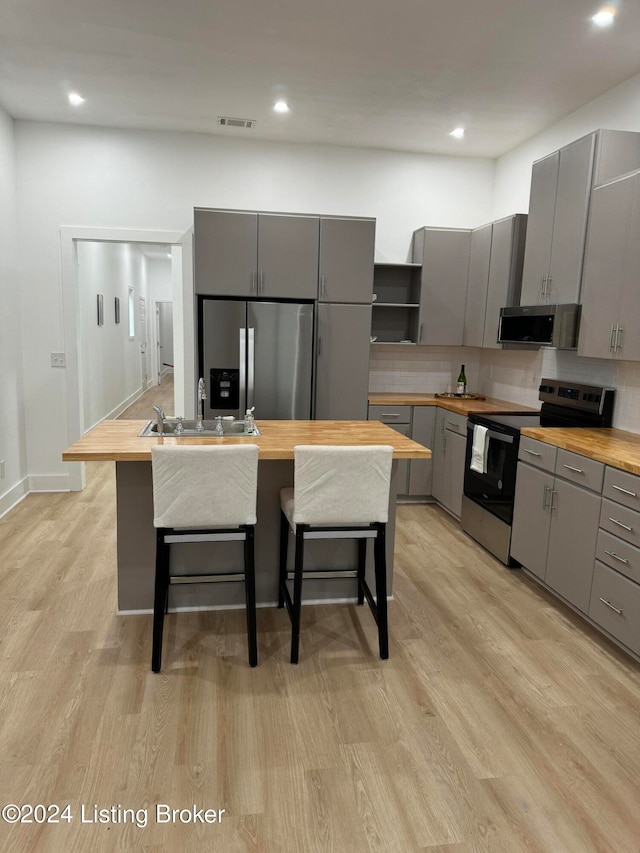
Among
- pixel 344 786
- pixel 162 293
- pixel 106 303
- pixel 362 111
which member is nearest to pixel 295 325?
pixel 362 111

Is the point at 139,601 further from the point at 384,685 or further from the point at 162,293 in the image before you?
the point at 162,293

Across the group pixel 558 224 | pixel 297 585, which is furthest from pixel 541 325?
pixel 297 585

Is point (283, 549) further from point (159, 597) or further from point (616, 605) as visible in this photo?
point (616, 605)

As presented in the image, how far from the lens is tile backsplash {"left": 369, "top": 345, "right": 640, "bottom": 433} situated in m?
4.21

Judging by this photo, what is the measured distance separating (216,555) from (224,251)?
252 centimetres

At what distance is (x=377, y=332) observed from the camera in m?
5.34

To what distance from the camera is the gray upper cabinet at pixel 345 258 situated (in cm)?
465

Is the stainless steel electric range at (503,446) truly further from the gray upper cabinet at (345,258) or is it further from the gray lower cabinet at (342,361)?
the gray upper cabinet at (345,258)

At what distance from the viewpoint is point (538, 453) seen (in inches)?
134

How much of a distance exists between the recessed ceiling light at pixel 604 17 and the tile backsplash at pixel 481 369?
6.19 feet

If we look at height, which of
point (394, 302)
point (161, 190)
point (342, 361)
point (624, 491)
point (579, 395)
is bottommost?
point (624, 491)

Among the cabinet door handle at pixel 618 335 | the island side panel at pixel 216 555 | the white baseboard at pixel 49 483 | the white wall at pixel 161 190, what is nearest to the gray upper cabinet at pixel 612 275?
the cabinet door handle at pixel 618 335

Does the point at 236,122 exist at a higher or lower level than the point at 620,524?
higher

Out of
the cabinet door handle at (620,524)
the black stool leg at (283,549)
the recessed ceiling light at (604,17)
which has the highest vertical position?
the recessed ceiling light at (604,17)
